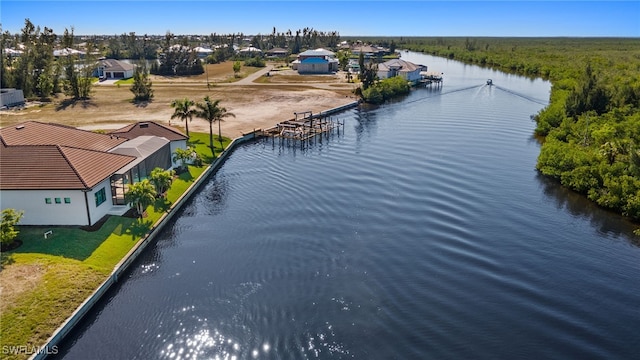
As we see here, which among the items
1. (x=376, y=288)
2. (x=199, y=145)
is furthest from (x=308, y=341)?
(x=199, y=145)

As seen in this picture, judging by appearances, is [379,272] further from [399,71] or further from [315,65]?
[315,65]

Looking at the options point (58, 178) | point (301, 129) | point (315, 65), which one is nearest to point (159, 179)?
point (58, 178)

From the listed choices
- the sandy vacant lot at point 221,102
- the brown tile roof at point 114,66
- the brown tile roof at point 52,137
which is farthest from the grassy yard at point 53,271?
the brown tile roof at point 114,66

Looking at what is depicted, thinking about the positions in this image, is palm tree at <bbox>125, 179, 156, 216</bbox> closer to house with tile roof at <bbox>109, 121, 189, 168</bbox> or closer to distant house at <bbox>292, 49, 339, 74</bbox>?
house with tile roof at <bbox>109, 121, 189, 168</bbox>

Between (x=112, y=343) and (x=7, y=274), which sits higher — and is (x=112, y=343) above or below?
below

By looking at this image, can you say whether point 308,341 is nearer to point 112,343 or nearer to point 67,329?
point 112,343

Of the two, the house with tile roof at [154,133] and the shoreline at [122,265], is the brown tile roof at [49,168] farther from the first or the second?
the house with tile roof at [154,133]

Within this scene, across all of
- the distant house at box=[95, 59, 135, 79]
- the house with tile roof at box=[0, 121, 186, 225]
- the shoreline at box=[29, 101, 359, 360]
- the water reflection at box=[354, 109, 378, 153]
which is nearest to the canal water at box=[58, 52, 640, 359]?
the shoreline at box=[29, 101, 359, 360]
